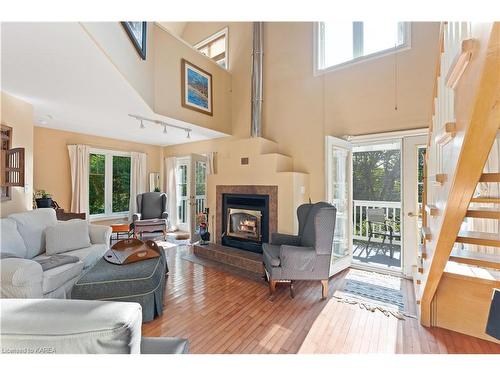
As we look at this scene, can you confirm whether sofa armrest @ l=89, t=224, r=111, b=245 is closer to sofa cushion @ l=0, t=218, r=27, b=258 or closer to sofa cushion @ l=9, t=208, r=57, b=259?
sofa cushion @ l=9, t=208, r=57, b=259

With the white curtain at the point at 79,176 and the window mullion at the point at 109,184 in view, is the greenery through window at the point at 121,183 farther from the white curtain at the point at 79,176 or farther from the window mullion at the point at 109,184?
the white curtain at the point at 79,176

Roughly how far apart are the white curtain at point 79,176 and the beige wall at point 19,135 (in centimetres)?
147

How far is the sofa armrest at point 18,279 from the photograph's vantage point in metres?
1.69

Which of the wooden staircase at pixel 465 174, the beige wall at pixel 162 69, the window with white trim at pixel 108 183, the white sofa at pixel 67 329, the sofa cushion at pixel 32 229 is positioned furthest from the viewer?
the window with white trim at pixel 108 183

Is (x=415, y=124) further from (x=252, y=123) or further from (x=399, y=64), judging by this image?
(x=252, y=123)

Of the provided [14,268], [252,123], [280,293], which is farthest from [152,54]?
[280,293]

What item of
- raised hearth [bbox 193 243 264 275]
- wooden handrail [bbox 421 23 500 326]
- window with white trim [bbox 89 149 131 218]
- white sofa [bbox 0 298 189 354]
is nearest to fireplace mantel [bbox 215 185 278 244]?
raised hearth [bbox 193 243 264 275]

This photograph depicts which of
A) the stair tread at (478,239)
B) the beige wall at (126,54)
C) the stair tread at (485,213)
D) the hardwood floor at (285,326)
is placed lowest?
the hardwood floor at (285,326)

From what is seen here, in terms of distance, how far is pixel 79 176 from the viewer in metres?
4.55

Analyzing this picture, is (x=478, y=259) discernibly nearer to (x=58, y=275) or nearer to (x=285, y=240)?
(x=285, y=240)

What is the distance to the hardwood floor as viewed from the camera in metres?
1.72

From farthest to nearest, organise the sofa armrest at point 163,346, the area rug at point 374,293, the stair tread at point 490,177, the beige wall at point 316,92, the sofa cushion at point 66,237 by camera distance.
→ the beige wall at point 316,92
the sofa cushion at point 66,237
the area rug at point 374,293
the stair tread at point 490,177
the sofa armrest at point 163,346

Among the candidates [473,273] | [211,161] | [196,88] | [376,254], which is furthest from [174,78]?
[376,254]


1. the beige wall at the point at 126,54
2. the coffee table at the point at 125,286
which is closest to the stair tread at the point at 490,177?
the coffee table at the point at 125,286
